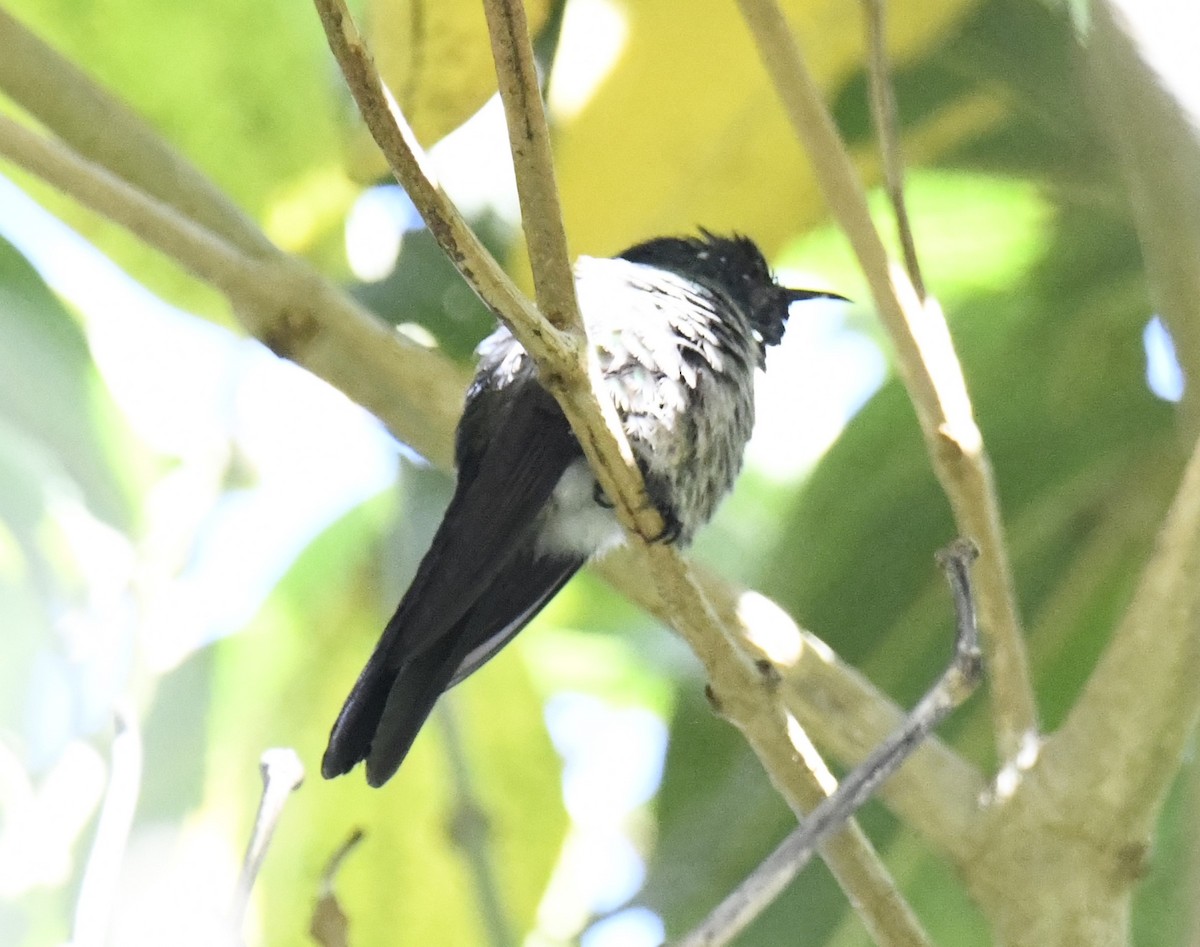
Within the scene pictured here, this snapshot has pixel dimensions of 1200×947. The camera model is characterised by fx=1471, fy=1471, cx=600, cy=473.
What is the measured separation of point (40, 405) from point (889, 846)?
51.4 inches

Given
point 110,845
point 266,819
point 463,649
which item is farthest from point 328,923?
point 463,649

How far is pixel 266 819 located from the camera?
3.12ft

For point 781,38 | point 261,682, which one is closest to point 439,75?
point 781,38

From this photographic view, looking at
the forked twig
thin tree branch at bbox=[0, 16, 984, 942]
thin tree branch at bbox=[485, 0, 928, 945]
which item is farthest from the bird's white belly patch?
the forked twig

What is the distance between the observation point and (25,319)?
2037 mm

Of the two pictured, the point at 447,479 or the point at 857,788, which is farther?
the point at 447,479

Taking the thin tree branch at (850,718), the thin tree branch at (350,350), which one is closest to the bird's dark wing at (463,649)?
the thin tree branch at (350,350)

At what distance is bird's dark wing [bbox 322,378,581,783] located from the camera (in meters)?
1.50

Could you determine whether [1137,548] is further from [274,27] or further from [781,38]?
[274,27]

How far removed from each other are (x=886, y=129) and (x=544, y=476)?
0.51 meters

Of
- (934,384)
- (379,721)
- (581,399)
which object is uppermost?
(581,399)

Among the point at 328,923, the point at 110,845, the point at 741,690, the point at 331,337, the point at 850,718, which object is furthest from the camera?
the point at 331,337

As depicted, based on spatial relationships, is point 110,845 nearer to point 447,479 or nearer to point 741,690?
point 741,690

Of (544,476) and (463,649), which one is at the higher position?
(544,476)
